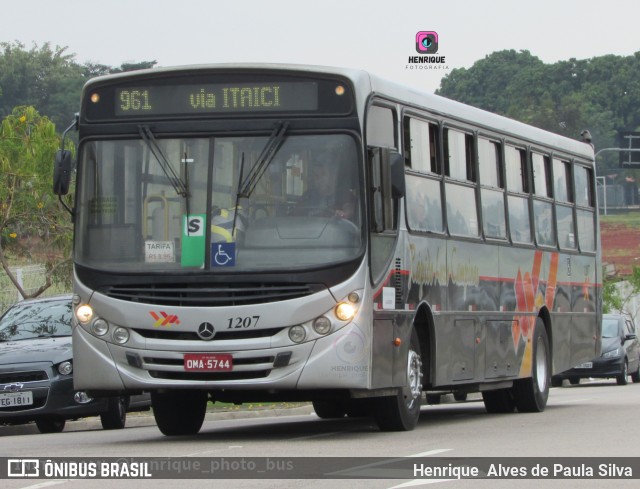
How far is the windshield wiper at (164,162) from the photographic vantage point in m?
14.4

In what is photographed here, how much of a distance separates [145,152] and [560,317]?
8696mm

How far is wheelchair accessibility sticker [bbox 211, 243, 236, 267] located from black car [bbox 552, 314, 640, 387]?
839 inches

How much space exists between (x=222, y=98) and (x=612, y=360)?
890 inches

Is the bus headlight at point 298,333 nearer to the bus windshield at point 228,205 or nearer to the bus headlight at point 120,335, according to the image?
the bus windshield at point 228,205

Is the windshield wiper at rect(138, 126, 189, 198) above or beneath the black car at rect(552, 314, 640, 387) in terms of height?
above

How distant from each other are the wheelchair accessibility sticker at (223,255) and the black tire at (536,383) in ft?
23.2

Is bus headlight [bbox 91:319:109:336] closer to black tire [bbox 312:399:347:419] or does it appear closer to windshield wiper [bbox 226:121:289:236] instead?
windshield wiper [bbox 226:121:289:236]

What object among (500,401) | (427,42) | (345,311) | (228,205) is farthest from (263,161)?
(427,42)

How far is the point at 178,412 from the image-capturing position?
16.0 m

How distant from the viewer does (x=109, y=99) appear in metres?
14.9

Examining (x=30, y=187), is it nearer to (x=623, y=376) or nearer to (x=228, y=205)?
(x=228, y=205)

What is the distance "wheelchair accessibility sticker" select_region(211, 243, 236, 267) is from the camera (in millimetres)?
14133

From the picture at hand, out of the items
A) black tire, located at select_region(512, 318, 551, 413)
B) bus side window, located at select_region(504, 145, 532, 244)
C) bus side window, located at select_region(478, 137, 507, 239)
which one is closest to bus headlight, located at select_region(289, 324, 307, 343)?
bus side window, located at select_region(478, 137, 507, 239)

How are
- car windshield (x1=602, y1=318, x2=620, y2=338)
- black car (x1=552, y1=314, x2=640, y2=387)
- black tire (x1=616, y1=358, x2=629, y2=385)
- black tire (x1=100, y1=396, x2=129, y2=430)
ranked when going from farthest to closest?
1. car windshield (x1=602, y1=318, x2=620, y2=338)
2. black tire (x1=616, y1=358, x2=629, y2=385)
3. black car (x1=552, y1=314, x2=640, y2=387)
4. black tire (x1=100, y1=396, x2=129, y2=430)
